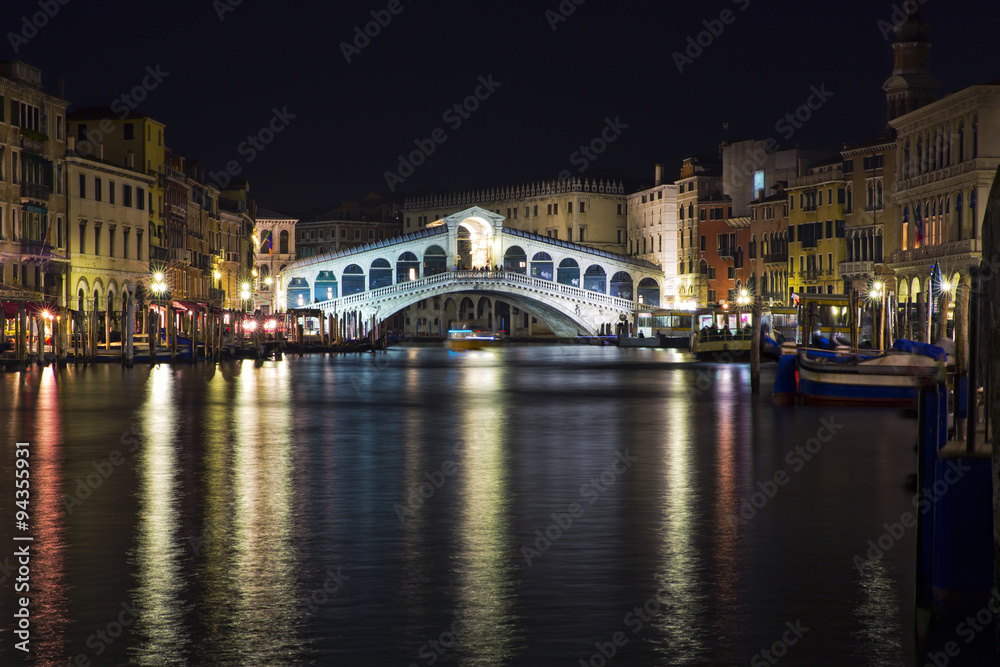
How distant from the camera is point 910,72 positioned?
201ft

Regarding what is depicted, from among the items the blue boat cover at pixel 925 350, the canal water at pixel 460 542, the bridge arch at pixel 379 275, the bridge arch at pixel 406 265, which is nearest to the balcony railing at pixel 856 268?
the blue boat cover at pixel 925 350

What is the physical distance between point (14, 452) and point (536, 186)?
104 metres

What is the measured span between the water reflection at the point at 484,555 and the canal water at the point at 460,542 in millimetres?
23

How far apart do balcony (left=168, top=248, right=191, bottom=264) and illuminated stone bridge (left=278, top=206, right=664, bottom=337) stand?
22.6 metres

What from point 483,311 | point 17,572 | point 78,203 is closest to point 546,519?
point 17,572

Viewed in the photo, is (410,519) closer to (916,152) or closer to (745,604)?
(745,604)

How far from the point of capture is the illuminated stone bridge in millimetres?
91188

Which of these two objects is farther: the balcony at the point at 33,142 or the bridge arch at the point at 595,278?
the bridge arch at the point at 595,278

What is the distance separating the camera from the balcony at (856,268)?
2581 inches

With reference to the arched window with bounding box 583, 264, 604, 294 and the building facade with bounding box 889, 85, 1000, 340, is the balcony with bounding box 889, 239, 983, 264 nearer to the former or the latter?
the building facade with bounding box 889, 85, 1000, 340

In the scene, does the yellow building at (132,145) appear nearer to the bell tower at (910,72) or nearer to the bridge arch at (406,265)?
the bell tower at (910,72)

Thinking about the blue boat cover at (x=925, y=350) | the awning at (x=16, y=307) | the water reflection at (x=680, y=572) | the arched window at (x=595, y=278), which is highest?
the arched window at (x=595, y=278)

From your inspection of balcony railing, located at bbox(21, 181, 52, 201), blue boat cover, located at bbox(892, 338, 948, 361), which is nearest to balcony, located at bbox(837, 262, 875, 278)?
balcony railing, located at bbox(21, 181, 52, 201)

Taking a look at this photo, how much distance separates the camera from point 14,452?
1519 centimetres
